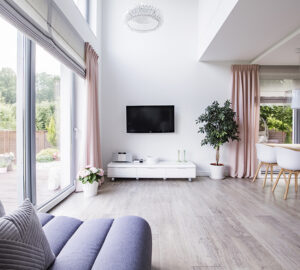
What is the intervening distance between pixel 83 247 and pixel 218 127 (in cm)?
345

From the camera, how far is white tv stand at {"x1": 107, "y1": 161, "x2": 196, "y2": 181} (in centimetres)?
384

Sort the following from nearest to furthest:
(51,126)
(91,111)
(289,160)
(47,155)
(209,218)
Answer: (209,218), (47,155), (51,126), (289,160), (91,111)

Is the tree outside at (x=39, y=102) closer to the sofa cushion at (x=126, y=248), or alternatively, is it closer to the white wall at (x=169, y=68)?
the sofa cushion at (x=126, y=248)

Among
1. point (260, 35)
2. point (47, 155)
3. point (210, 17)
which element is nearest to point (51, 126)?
point (47, 155)

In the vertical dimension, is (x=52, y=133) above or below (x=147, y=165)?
above

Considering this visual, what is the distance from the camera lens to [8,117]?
6.08 ft

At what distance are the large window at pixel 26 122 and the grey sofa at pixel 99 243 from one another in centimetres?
90

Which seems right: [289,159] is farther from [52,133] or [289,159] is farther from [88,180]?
[52,133]

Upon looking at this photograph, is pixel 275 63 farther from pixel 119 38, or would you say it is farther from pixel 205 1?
pixel 119 38

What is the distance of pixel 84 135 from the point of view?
3166 mm

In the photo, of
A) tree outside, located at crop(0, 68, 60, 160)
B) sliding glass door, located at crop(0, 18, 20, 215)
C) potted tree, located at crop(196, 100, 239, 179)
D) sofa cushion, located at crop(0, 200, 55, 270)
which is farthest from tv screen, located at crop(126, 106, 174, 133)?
sofa cushion, located at crop(0, 200, 55, 270)

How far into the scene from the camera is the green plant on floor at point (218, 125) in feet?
12.5

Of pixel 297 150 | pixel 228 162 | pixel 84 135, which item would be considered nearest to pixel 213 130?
pixel 228 162

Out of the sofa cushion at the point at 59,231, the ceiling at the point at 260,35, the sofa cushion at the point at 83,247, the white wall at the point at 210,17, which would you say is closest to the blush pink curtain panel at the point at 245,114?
the ceiling at the point at 260,35
